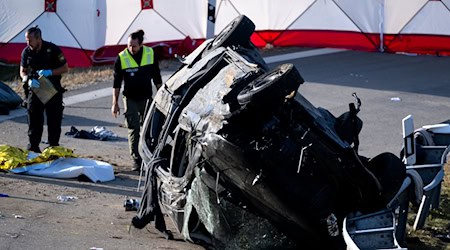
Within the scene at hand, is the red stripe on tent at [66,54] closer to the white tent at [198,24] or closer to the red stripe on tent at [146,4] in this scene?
the white tent at [198,24]

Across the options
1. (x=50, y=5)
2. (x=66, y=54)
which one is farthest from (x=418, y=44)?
(x=50, y=5)

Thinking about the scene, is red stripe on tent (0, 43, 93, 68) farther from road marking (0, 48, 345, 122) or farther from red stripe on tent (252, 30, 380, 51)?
red stripe on tent (252, 30, 380, 51)

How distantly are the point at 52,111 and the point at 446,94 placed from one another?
7.50 metres

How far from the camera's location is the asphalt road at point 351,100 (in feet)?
42.9

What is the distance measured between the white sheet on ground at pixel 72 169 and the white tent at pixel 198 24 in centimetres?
941

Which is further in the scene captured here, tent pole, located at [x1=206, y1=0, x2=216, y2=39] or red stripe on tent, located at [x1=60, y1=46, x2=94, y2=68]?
tent pole, located at [x1=206, y1=0, x2=216, y2=39]

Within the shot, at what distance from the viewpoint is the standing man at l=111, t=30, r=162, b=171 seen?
462 inches

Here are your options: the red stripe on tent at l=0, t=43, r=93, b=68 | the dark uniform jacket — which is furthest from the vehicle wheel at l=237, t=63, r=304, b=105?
the red stripe on tent at l=0, t=43, r=93, b=68

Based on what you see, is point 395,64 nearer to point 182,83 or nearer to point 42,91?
point 42,91

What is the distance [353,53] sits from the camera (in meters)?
20.6

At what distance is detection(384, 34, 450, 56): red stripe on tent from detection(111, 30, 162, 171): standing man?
32.6 feet

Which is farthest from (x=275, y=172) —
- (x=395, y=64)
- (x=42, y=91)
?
(x=395, y=64)

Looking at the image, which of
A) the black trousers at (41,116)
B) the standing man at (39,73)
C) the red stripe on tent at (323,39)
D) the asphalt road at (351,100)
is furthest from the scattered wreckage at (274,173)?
the red stripe on tent at (323,39)

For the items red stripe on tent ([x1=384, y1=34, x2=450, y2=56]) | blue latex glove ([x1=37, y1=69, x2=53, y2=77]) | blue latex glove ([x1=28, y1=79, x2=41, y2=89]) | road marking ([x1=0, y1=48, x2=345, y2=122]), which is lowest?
road marking ([x1=0, y1=48, x2=345, y2=122])
